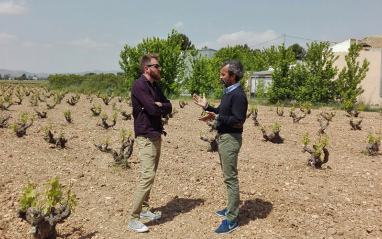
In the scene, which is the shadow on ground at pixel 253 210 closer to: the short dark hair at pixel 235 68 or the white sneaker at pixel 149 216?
the white sneaker at pixel 149 216

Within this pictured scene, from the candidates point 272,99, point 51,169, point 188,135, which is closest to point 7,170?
point 51,169

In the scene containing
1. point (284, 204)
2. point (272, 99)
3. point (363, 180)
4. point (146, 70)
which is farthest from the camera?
point (272, 99)

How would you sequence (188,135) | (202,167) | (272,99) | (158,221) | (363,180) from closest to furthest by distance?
1. (158,221)
2. (363,180)
3. (202,167)
4. (188,135)
5. (272,99)

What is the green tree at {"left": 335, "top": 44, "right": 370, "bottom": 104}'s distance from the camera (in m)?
19.4

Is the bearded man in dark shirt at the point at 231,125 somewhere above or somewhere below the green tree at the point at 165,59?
below

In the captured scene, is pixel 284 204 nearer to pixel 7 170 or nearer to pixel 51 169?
pixel 51 169

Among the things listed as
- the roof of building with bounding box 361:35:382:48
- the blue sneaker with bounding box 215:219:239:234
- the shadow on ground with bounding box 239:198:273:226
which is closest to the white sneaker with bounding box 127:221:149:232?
the blue sneaker with bounding box 215:219:239:234

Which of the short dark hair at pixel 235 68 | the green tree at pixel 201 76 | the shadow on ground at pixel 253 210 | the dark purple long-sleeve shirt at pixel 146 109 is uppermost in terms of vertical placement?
the green tree at pixel 201 76

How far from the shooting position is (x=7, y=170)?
5.66 meters

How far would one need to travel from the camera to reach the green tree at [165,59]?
27516mm

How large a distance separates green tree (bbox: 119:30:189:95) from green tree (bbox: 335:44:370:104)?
13.9 metres

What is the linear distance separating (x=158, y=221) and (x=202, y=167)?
7.72 ft

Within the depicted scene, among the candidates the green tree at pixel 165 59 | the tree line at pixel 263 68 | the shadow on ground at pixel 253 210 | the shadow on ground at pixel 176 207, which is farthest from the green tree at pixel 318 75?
the shadow on ground at pixel 176 207

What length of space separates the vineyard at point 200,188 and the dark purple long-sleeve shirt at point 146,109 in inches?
50.8
